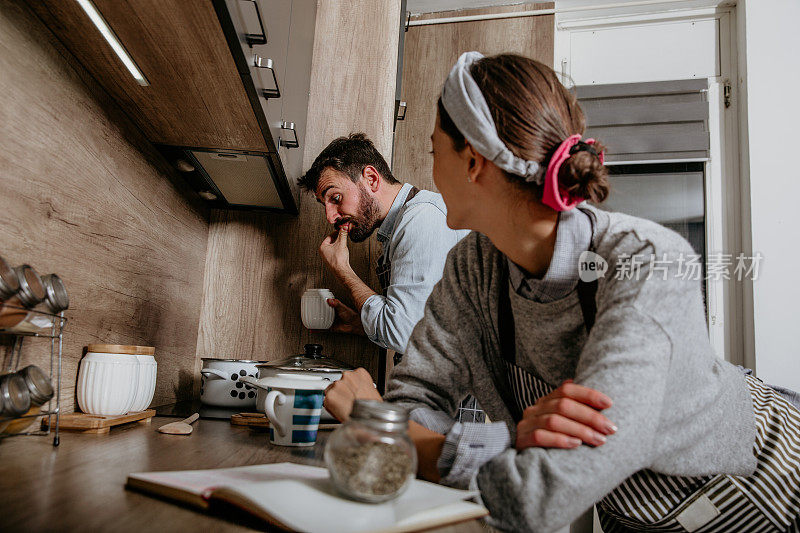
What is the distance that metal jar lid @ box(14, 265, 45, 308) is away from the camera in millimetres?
733

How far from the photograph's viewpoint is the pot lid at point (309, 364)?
1176 mm

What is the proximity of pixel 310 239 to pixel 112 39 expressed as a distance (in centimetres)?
101

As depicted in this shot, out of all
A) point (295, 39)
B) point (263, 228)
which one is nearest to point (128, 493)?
point (295, 39)

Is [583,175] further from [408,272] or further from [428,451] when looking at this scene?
[408,272]

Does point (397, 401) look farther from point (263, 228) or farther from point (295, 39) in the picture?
point (263, 228)

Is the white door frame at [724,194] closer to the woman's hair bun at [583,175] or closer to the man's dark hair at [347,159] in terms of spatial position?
the man's dark hair at [347,159]

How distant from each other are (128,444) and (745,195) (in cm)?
246

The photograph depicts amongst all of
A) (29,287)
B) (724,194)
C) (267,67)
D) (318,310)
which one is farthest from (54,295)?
(724,194)

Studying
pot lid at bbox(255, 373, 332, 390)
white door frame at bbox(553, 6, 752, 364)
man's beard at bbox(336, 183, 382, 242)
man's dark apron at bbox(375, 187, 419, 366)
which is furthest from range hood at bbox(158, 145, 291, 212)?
white door frame at bbox(553, 6, 752, 364)

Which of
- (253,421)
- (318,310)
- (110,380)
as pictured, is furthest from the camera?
(318,310)

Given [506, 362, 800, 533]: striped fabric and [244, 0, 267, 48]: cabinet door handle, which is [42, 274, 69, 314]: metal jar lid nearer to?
[244, 0, 267, 48]: cabinet door handle

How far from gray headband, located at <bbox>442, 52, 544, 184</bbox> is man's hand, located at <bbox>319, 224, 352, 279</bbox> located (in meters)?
0.87

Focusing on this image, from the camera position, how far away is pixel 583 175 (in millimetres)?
734

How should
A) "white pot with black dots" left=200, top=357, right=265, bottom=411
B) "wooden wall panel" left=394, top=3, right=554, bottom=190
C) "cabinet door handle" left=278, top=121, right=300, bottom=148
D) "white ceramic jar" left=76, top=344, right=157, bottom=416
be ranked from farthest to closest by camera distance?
1. "wooden wall panel" left=394, top=3, right=554, bottom=190
2. "white pot with black dots" left=200, top=357, right=265, bottom=411
3. "cabinet door handle" left=278, top=121, right=300, bottom=148
4. "white ceramic jar" left=76, top=344, right=157, bottom=416
